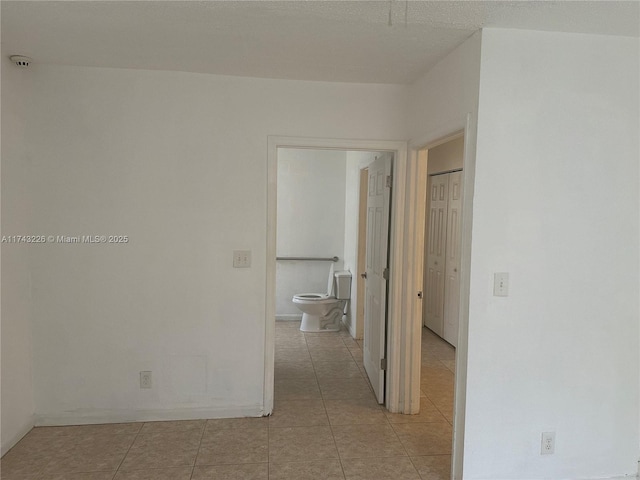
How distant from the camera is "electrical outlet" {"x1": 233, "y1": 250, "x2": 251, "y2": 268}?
303 centimetres

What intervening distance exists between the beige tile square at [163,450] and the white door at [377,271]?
4.51ft

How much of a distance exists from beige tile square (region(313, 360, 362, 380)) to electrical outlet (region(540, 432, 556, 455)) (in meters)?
1.78

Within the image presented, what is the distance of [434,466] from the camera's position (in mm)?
2547

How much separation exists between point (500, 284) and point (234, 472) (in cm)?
172

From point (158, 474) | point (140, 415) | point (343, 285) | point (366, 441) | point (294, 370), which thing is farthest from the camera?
point (343, 285)

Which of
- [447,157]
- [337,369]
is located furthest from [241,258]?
[447,157]

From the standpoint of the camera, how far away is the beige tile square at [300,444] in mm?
2619

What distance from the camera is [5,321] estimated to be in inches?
102

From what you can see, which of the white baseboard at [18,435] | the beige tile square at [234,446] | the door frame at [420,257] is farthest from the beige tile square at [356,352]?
the white baseboard at [18,435]

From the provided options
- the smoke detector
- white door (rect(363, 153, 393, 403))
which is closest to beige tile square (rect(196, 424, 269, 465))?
white door (rect(363, 153, 393, 403))

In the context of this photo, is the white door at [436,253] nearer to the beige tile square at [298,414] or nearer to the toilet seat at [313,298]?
the toilet seat at [313,298]

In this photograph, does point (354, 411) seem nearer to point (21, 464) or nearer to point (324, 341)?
point (324, 341)

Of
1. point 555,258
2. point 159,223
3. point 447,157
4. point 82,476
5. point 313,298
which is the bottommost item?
point 82,476

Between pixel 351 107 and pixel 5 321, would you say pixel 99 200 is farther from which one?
pixel 351 107
